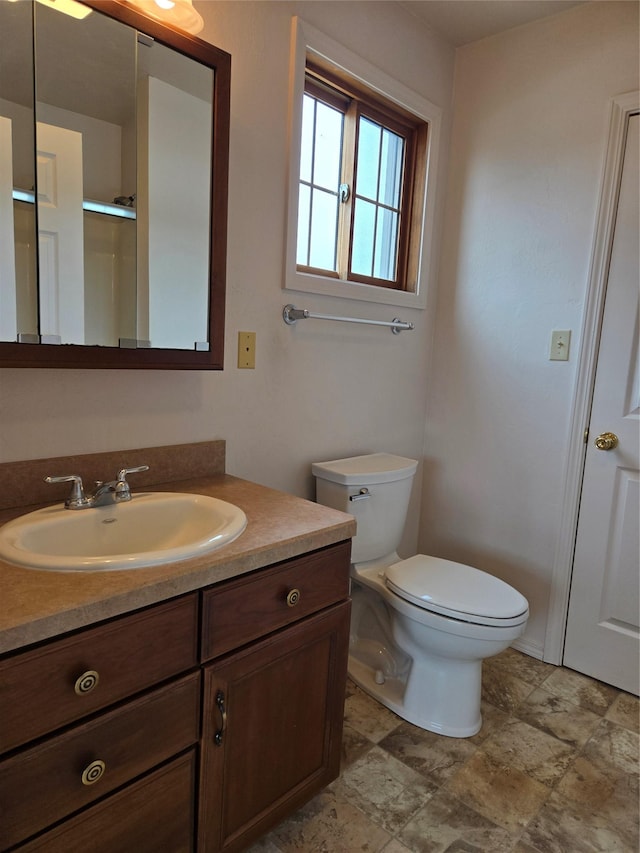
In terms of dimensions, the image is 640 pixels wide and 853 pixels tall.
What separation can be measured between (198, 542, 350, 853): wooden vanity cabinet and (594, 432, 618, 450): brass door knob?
1166 mm

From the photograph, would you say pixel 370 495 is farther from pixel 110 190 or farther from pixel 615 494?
pixel 110 190

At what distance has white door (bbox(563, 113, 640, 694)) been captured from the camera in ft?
5.96

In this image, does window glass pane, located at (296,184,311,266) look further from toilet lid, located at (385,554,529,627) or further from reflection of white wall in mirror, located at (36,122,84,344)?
toilet lid, located at (385,554,529,627)

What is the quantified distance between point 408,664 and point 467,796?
1.41 ft

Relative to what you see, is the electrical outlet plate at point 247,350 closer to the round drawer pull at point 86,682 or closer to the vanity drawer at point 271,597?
the vanity drawer at point 271,597

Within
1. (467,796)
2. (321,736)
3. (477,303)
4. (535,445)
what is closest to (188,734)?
(321,736)

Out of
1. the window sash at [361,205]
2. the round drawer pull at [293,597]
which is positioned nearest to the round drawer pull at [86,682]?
the round drawer pull at [293,597]

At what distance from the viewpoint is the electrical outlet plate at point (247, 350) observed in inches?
62.8

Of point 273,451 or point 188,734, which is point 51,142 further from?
point 188,734

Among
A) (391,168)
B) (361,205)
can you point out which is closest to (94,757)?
(361,205)

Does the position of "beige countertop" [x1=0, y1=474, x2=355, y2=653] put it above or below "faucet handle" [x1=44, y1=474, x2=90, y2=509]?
below

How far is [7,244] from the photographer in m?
1.09

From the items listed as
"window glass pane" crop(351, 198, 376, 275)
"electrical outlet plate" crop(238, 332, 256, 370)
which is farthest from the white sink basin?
"window glass pane" crop(351, 198, 376, 275)

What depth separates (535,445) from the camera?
6.81 feet
